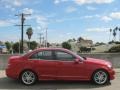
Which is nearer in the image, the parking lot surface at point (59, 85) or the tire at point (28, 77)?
the parking lot surface at point (59, 85)

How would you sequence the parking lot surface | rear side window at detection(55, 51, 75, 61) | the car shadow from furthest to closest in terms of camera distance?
rear side window at detection(55, 51, 75, 61), the car shadow, the parking lot surface

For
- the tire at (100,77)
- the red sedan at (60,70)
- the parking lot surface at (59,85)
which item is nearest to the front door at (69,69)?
the red sedan at (60,70)

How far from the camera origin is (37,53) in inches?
476

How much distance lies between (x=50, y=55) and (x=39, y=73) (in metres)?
0.78

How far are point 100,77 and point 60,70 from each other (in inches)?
58.0

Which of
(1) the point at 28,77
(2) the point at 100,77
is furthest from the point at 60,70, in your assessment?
(2) the point at 100,77

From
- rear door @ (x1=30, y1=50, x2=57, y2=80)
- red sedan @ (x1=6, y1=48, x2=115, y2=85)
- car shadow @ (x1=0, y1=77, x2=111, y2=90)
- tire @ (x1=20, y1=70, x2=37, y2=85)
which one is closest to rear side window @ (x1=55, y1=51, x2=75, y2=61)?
red sedan @ (x1=6, y1=48, x2=115, y2=85)

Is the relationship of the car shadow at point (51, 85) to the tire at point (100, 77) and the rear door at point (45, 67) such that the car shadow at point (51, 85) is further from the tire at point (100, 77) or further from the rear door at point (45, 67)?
the rear door at point (45, 67)

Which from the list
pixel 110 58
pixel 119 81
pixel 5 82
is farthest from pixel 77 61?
pixel 110 58

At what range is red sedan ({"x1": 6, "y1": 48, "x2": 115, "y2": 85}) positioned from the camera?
1184cm

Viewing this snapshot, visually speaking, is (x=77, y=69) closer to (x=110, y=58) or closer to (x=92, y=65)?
(x=92, y=65)

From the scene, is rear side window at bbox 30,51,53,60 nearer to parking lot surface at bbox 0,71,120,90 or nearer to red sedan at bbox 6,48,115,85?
red sedan at bbox 6,48,115,85

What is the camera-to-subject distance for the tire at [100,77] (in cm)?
1184

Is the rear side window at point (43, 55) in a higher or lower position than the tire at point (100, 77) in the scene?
higher
